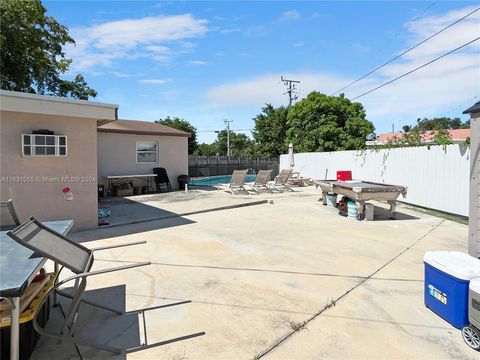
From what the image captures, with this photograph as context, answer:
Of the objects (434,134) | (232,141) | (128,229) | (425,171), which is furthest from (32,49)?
(232,141)

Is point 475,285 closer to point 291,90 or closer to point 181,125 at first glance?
point 291,90

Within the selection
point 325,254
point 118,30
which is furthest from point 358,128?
point 325,254

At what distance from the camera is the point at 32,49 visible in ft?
55.7

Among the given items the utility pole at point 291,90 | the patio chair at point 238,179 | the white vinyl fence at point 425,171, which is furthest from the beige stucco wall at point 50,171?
the utility pole at point 291,90

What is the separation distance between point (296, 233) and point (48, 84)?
64.9 ft

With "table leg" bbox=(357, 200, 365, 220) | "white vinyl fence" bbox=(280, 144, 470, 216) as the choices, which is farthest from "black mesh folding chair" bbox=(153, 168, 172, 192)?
"table leg" bbox=(357, 200, 365, 220)

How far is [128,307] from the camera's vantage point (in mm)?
3311

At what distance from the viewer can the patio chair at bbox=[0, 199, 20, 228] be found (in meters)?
Result: 3.71

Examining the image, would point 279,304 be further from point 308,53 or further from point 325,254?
point 308,53

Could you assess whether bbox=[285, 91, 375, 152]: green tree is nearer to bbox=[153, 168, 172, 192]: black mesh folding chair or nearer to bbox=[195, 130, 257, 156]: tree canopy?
bbox=[153, 168, 172, 192]: black mesh folding chair

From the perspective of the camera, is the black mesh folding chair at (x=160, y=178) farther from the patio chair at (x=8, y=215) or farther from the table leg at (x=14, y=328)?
the table leg at (x=14, y=328)

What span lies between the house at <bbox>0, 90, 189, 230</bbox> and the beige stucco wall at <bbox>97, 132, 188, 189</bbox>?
696 centimetres

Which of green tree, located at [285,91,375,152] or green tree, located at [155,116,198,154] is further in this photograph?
green tree, located at [155,116,198,154]

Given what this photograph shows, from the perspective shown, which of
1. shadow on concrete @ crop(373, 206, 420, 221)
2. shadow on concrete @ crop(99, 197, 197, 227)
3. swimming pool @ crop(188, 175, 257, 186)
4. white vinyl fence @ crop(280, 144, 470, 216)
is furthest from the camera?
swimming pool @ crop(188, 175, 257, 186)
